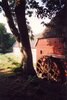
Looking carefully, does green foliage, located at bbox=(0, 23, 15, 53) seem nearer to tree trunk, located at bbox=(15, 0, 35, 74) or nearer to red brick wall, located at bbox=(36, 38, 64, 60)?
red brick wall, located at bbox=(36, 38, 64, 60)

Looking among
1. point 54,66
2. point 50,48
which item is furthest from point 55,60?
point 50,48

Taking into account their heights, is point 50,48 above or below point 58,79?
above

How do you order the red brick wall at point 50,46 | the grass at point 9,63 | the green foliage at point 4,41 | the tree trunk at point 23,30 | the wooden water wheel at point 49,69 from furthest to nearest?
the green foliage at point 4,41 < the grass at point 9,63 < the red brick wall at point 50,46 < the wooden water wheel at point 49,69 < the tree trunk at point 23,30

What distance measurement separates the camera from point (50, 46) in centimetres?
1822

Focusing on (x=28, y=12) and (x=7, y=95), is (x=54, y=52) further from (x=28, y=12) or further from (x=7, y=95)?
(x=7, y=95)

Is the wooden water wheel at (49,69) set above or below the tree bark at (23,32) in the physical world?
below

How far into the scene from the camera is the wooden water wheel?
553 inches

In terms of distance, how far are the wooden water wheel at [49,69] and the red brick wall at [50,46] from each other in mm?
1766

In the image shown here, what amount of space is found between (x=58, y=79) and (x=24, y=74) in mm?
2559

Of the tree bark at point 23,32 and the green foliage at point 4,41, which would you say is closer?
the tree bark at point 23,32

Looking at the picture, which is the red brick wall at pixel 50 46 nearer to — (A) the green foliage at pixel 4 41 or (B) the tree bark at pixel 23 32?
(B) the tree bark at pixel 23 32

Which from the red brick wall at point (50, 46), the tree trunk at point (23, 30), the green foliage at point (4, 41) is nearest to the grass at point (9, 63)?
the red brick wall at point (50, 46)

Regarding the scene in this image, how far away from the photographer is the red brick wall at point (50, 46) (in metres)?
16.3

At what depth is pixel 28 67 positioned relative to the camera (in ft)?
47.2
